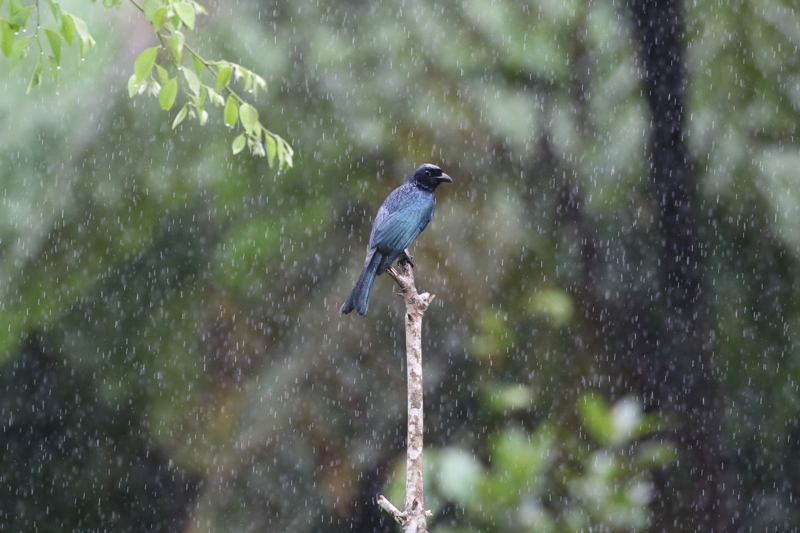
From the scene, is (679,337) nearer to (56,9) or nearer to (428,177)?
(428,177)

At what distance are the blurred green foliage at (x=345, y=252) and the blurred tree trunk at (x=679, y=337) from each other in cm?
10

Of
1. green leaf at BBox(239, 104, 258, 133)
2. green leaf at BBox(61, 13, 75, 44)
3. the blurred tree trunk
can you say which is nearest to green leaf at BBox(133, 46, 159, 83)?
green leaf at BBox(61, 13, 75, 44)

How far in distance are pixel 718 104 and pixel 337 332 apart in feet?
9.23

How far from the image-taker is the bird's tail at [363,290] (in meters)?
2.68

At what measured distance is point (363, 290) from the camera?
2.73 m

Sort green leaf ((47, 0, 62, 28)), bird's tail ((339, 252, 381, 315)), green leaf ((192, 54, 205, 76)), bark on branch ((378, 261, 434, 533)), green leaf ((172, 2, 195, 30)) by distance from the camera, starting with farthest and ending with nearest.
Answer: green leaf ((192, 54, 205, 76))
bird's tail ((339, 252, 381, 315))
green leaf ((172, 2, 195, 30))
green leaf ((47, 0, 62, 28))
bark on branch ((378, 261, 434, 533))

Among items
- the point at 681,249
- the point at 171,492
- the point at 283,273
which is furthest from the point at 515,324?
the point at 171,492

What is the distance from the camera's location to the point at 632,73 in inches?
230

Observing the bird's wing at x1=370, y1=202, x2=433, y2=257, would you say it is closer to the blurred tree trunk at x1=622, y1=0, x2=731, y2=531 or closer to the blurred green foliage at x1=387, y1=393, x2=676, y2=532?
the blurred green foliage at x1=387, y1=393, x2=676, y2=532

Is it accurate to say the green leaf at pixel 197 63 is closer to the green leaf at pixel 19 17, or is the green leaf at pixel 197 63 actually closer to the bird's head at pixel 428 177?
the green leaf at pixel 19 17

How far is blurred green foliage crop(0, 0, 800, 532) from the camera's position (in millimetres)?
5508

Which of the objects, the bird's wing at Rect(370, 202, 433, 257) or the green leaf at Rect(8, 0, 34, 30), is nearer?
the green leaf at Rect(8, 0, 34, 30)

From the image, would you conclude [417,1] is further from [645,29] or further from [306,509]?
[306,509]

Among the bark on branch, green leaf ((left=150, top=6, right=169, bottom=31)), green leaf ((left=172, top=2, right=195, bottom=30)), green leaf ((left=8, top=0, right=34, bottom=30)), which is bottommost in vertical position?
the bark on branch
